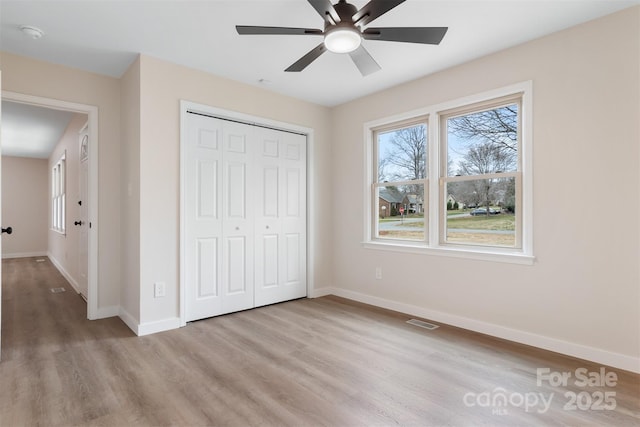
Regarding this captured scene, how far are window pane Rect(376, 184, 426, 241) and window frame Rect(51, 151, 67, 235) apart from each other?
533 cm

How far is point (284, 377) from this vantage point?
7.47ft

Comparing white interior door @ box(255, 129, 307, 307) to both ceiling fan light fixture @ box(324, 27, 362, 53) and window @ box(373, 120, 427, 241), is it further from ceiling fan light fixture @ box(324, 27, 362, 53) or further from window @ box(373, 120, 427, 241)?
ceiling fan light fixture @ box(324, 27, 362, 53)

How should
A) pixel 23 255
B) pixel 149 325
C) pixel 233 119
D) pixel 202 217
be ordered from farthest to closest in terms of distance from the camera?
pixel 23 255 → pixel 233 119 → pixel 202 217 → pixel 149 325

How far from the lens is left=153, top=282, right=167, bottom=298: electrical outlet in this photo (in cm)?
315

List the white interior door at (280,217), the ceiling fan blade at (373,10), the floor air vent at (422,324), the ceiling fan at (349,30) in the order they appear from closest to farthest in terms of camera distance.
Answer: the ceiling fan blade at (373,10)
the ceiling fan at (349,30)
the floor air vent at (422,324)
the white interior door at (280,217)

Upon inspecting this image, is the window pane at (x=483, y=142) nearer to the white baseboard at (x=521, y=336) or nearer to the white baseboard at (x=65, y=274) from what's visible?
the white baseboard at (x=521, y=336)

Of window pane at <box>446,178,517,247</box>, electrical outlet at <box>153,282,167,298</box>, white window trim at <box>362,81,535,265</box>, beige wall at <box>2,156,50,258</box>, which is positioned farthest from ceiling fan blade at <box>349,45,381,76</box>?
beige wall at <box>2,156,50,258</box>

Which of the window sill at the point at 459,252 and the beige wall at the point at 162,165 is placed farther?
the beige wall at the point at 162,165

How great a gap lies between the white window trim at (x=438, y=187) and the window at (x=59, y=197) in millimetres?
5303

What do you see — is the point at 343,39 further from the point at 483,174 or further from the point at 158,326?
the point at 158,326

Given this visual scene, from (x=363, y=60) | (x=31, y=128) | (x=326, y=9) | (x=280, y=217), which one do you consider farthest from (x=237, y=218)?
(x=31, y=128)

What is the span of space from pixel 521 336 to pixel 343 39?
276 cm

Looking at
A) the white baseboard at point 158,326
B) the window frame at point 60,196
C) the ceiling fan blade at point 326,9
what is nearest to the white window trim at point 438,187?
the ceiling fan blade at point 326,9

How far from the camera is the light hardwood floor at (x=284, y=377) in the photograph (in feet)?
6.07
